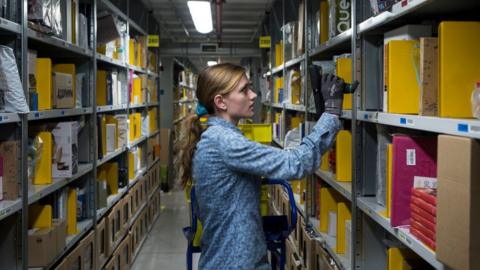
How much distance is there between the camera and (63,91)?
117 inches

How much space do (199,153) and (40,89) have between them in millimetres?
1319

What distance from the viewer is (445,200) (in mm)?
1350

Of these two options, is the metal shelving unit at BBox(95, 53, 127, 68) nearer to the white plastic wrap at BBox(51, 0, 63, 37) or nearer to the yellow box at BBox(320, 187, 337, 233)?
the white plastic wrap at BBox(51, 0, 63, 37)

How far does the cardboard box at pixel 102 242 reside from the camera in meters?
3.64

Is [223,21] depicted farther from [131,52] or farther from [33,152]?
[33,152]

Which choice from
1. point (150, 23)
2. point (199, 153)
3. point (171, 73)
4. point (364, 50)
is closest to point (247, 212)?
point (199, 153)

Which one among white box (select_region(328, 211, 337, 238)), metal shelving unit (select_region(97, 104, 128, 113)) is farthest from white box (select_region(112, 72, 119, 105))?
white box (select_region(328, 211, 337, 238))

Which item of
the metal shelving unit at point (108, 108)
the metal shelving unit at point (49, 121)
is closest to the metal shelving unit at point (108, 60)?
the metal shelving unit at point (49, 121)

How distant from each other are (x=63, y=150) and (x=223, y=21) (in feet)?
17.1

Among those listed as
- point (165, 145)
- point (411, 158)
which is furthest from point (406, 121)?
point (165, 145)

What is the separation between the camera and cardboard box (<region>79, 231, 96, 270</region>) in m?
3.23

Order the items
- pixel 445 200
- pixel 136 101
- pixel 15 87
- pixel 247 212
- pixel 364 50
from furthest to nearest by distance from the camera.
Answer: pixel 136 101, pixel 364 50, pixel 15 87, pixel 247 212, pixel 445 200

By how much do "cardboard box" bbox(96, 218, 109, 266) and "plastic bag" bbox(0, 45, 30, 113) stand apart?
1.76 metres

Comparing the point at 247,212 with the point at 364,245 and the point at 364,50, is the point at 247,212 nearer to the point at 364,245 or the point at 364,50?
the point at 364,245
